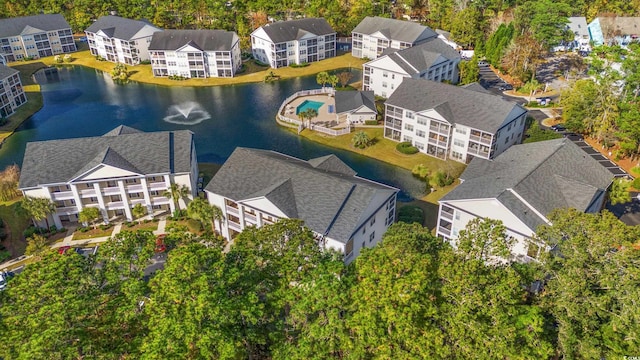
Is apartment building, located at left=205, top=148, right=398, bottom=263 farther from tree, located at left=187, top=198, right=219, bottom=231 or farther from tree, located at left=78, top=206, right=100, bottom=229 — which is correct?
tree, located at left=78, top=206, right=100, bottom=229

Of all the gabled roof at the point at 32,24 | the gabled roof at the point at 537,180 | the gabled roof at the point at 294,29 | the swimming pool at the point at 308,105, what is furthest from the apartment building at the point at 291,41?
the gabled roof at the point at 537,180

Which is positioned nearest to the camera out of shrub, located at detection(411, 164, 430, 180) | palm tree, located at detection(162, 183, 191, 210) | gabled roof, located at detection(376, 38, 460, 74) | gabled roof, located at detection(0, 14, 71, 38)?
palm tree, located at detection(162, 183, 191, 210)

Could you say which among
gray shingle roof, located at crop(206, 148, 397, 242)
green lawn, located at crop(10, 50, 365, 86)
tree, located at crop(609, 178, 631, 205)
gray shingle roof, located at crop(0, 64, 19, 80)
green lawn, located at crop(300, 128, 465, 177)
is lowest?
green lawn, located at crop(300, 128, 465, 177)

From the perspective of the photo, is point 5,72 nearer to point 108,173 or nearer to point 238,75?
point 238,75

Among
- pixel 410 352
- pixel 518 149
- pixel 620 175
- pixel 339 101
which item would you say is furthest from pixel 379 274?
pixel 339 101

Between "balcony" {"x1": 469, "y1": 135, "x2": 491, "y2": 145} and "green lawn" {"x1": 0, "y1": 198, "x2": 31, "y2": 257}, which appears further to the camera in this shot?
"balcony" {"x1": 469, "y1": 135, "x2": 491, "y2": 145}

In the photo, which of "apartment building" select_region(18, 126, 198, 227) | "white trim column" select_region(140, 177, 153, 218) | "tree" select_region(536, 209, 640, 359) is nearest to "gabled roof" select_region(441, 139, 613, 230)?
"tree" select_region(536, 209, 640, 359)

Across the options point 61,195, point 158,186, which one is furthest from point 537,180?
point 61,195

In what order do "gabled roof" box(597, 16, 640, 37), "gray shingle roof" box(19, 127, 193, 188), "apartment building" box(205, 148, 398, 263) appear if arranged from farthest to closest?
"gabled roof" box(597, 16, 640, 37) < "gray shingle roof" box(19, 127, 193, 188) < "apartment building" box(205, 148, 398, 263)
